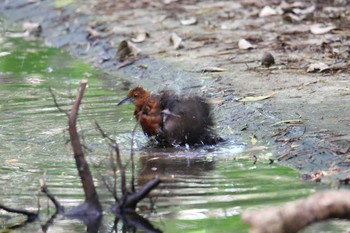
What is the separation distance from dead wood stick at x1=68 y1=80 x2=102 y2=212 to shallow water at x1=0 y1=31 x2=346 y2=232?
4.4 inches

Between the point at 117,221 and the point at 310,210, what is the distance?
1948 millimetres

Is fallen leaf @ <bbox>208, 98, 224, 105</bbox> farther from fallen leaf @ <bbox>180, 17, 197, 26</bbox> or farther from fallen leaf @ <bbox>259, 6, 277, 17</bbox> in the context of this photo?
fallen leaf @ <bbox>180, 17, 197, 26</bbox>

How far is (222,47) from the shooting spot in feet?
35.7

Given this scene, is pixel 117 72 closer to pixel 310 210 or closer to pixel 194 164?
pixel 194 164

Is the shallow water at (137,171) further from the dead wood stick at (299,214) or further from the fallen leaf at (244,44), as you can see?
the fallen leaf at (244,44)

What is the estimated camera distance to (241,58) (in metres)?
10.2

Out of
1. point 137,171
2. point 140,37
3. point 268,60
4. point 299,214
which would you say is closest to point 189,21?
point 140,37

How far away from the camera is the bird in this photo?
6902 millimetres

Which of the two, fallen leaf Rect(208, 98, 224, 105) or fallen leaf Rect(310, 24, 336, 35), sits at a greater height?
fallen leaf Rect(208, 98, 224, 105)

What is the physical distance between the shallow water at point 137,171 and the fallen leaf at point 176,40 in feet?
6.09

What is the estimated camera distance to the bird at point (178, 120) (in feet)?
22.6

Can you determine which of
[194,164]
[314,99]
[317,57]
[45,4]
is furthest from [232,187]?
[45,4]

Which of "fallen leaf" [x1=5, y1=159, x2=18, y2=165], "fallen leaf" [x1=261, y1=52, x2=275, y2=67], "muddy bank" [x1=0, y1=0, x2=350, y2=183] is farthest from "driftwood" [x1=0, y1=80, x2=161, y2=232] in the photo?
"fallen leaf" [x1=261, y1=52, x2=275, y2=67]

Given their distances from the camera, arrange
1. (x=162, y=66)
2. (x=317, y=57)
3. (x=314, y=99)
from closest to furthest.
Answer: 1. (x=314, y=99)
2. (x=317, y=57)
3. (x=162, y=66)
